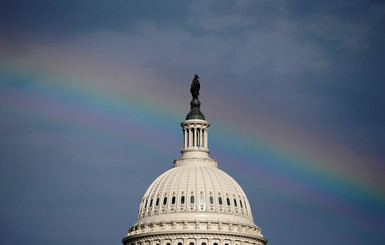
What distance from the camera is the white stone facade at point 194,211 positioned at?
170 metres

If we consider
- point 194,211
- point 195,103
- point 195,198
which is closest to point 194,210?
point 194,211

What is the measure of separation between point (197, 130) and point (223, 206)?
16.1 meters

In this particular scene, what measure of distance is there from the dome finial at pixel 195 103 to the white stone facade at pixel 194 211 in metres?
7.77

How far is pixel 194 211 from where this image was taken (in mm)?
171750

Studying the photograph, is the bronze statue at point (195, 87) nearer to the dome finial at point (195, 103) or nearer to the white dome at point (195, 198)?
the dome finial at point (195, 103)

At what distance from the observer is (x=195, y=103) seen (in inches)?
7313

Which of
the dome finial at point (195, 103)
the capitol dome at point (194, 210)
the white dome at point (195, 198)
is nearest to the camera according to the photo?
the capitol dome at point (194, 210)

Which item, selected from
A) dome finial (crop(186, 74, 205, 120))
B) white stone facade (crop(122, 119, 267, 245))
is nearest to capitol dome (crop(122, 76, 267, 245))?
white stone facade (crop(122, 119, 267, 245))

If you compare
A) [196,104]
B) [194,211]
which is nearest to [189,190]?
[194,211]

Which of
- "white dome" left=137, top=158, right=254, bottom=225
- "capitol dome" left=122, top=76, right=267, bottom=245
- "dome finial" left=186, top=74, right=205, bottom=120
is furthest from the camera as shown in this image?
"dome finial" left=186, top=74, right=205, bottom=120

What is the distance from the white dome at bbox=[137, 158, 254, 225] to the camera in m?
172

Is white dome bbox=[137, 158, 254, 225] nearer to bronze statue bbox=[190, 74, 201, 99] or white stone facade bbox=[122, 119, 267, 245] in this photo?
white stone facade bbox=[122, 119, 267, 245]

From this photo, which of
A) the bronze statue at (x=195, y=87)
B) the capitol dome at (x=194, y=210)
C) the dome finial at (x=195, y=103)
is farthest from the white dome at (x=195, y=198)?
the bronze statue at (x=195, y=87)

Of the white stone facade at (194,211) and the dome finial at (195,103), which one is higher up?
the dome finial at (195,103)
